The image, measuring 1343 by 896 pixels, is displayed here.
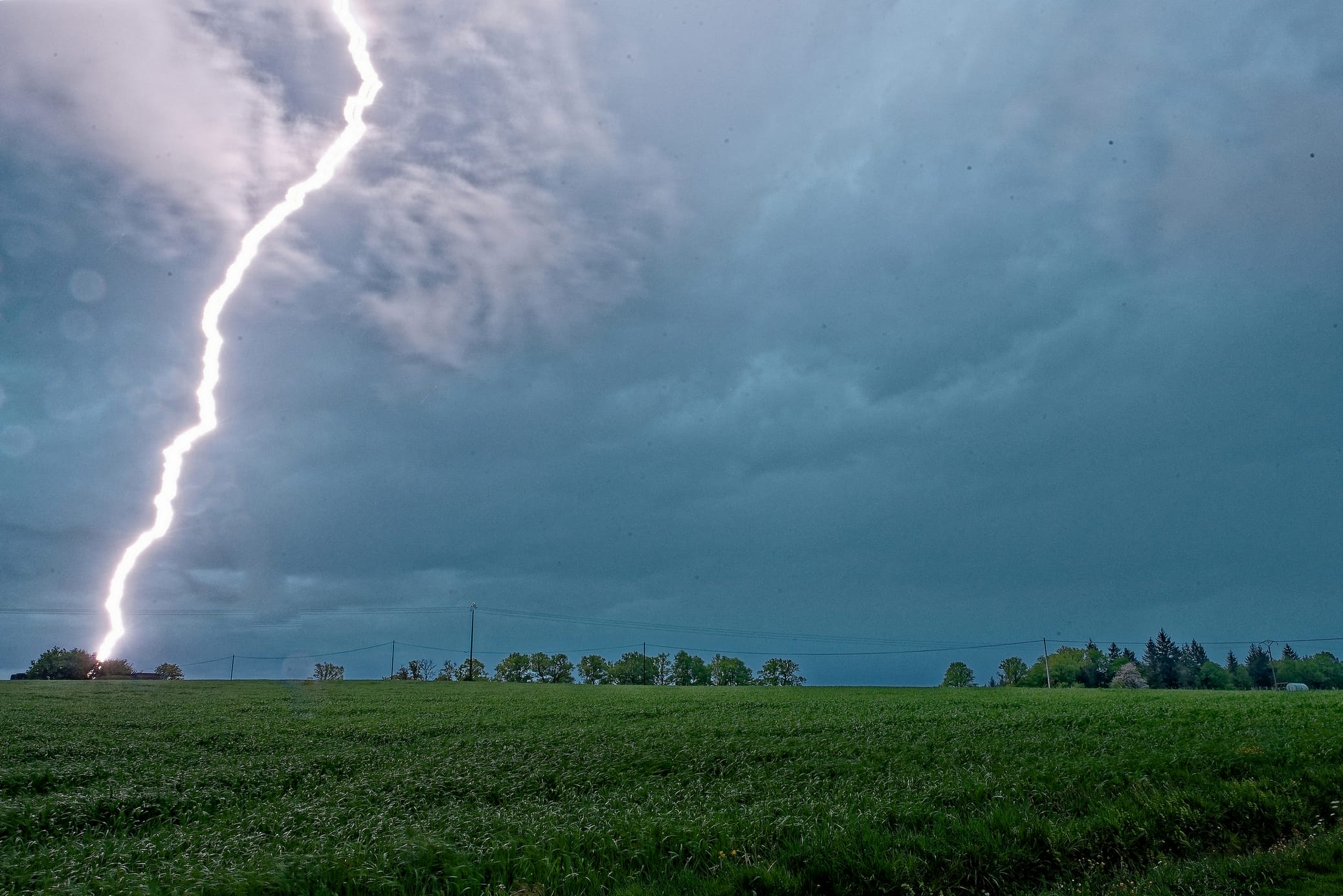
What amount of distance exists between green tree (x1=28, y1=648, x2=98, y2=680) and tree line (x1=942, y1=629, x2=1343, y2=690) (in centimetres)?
16700

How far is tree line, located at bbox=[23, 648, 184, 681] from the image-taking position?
141 m

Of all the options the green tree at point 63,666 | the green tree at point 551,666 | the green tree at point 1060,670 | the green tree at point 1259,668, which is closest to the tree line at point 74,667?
the green tree at point 63,666

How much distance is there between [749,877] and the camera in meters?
11.4

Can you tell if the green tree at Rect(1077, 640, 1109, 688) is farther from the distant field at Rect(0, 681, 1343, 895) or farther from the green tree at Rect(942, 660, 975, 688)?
the distant field at Rect(0, 681, 1343, 895)

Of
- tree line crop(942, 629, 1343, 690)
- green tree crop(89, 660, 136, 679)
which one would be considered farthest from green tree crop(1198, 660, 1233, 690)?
green tree crop(89, 660, 136, 679)

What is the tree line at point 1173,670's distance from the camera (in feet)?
494

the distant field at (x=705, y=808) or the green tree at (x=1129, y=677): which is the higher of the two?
the distant field at (x=705, y=808)

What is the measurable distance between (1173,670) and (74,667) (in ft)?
736

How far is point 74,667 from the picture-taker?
14388 centimetres

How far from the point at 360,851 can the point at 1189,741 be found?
20506 millimetres

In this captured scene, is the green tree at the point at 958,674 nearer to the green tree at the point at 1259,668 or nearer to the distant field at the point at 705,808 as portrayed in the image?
the green tree at the point at 1259,668

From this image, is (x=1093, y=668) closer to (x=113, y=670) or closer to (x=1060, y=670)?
(x=1060, y=670)

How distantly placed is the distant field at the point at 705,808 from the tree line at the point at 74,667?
479ft

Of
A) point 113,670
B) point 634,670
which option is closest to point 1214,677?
point 634,670
